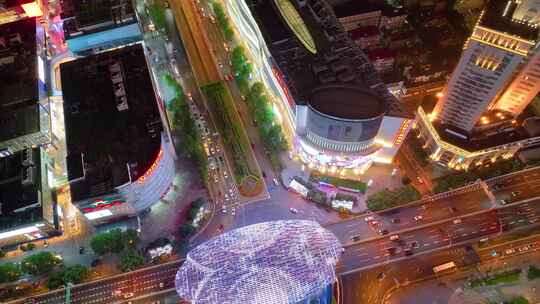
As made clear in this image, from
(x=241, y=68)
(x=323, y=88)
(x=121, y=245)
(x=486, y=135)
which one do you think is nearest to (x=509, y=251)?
(x=486, y=135)

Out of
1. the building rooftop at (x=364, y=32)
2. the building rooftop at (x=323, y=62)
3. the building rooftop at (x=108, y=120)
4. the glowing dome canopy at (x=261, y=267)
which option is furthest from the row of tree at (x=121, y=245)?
the building rooftop at (x=364, y=32)

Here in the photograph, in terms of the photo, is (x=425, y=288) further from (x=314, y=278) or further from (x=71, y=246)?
(x=71, y=246)

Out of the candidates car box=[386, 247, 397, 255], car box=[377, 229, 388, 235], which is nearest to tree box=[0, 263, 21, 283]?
car box=[377, 229, 388, 235]

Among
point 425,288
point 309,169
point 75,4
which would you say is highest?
point 75,4

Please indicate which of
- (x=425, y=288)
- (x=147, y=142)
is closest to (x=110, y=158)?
(x=147, y=142)

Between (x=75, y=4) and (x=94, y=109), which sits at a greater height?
(x=75, y=4)

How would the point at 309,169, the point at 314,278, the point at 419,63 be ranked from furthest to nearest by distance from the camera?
1. the point at 419,63
2. the point at 309,169
3. the point at 314,278

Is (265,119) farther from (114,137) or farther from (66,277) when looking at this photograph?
(66,277)

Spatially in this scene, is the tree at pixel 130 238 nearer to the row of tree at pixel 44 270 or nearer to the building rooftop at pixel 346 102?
the row of tree at pixel 44 270
